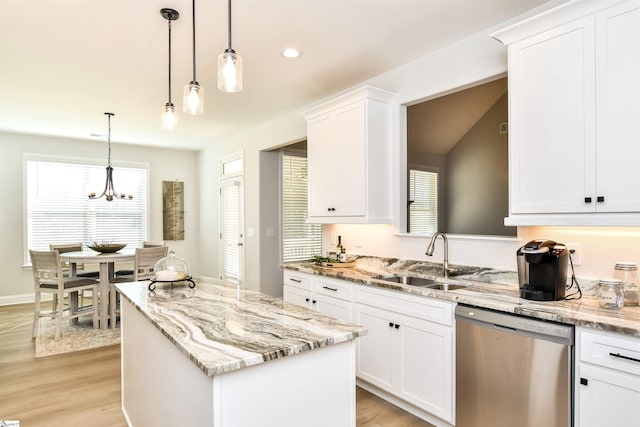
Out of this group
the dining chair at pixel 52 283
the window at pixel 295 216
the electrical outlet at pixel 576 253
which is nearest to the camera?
the electrical outlet at pixel 576 253

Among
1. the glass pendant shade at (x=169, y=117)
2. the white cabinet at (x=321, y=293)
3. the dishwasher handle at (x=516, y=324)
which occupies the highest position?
the glass pendant shade at (x=169, y=117)

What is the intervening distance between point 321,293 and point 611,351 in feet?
6.77

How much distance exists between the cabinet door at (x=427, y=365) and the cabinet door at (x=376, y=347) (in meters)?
0.10

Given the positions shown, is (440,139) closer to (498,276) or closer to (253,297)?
(498,276)

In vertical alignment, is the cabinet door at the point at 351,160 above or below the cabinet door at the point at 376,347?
above

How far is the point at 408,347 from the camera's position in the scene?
2521 mm

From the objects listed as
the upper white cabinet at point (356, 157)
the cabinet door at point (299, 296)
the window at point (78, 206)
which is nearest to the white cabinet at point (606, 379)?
the upper white cabinet at point (356, 157)

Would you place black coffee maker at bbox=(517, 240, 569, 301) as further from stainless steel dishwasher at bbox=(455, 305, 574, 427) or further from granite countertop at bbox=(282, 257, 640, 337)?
stainless steel dishwasher at bbox=(455, 305, 574, 427)

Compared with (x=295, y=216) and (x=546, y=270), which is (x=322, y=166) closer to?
(x=295, y=216)

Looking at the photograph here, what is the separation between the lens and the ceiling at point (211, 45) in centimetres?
240

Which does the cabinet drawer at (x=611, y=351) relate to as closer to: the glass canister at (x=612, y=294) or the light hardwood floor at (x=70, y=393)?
the glass canister at (x=612, y=294)

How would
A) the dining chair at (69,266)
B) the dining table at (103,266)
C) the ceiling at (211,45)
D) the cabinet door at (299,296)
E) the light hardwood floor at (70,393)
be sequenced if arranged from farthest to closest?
the dining chair at (69,266), the dining table at (103,266), the cabinet door at (299,296), the light hardwood floor at (70,393), the ceiling at (211,45)

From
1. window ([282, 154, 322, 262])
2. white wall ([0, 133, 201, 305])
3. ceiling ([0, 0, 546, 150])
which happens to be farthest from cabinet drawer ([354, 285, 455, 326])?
white wall ([0, 133, 201, 305])

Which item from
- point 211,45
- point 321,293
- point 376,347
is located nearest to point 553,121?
point 376,347
